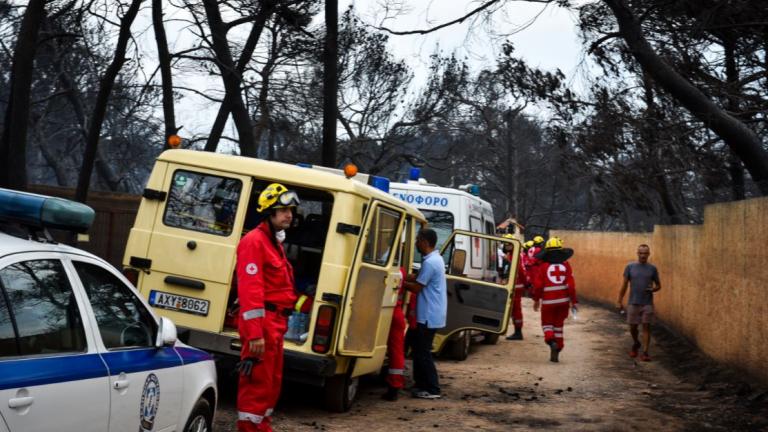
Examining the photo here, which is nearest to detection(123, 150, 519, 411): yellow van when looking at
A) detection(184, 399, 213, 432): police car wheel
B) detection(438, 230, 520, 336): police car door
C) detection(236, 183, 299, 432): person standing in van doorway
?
detection(236, 183, 299, 432): person standing in van doorway

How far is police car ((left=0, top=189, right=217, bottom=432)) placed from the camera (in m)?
4.29

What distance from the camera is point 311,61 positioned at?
66.7 feet

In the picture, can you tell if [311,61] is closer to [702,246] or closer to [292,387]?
[702,246]

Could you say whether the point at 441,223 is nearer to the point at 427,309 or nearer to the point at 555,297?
the point at 555,297

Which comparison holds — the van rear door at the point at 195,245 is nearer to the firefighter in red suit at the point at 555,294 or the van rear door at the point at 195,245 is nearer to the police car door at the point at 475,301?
the police car door at the point at 475,301

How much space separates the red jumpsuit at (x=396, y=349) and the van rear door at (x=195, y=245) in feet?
7.88

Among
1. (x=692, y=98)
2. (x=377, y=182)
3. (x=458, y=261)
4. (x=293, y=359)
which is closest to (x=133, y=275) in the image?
(x=293, y=359)

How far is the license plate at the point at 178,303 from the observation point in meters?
9.10

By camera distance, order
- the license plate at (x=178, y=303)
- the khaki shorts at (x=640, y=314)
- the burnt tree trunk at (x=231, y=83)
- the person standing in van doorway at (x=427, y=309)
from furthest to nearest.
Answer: the burnt tree trunk at (x=231, y=83) → the khaki shorts at (x=640, y=314) → the person standing in van doorway at (x=427, y=309) → the license plate at (x=178, y=303)

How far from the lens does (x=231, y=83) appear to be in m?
18.0

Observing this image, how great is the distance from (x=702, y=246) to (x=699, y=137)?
5068 mm

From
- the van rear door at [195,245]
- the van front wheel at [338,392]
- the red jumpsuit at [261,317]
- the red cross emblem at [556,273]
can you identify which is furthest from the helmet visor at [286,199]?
the red cross emblem at [556,273]

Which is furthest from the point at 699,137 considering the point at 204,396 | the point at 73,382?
the point at 73,382

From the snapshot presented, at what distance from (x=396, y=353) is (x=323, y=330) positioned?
2247mm
